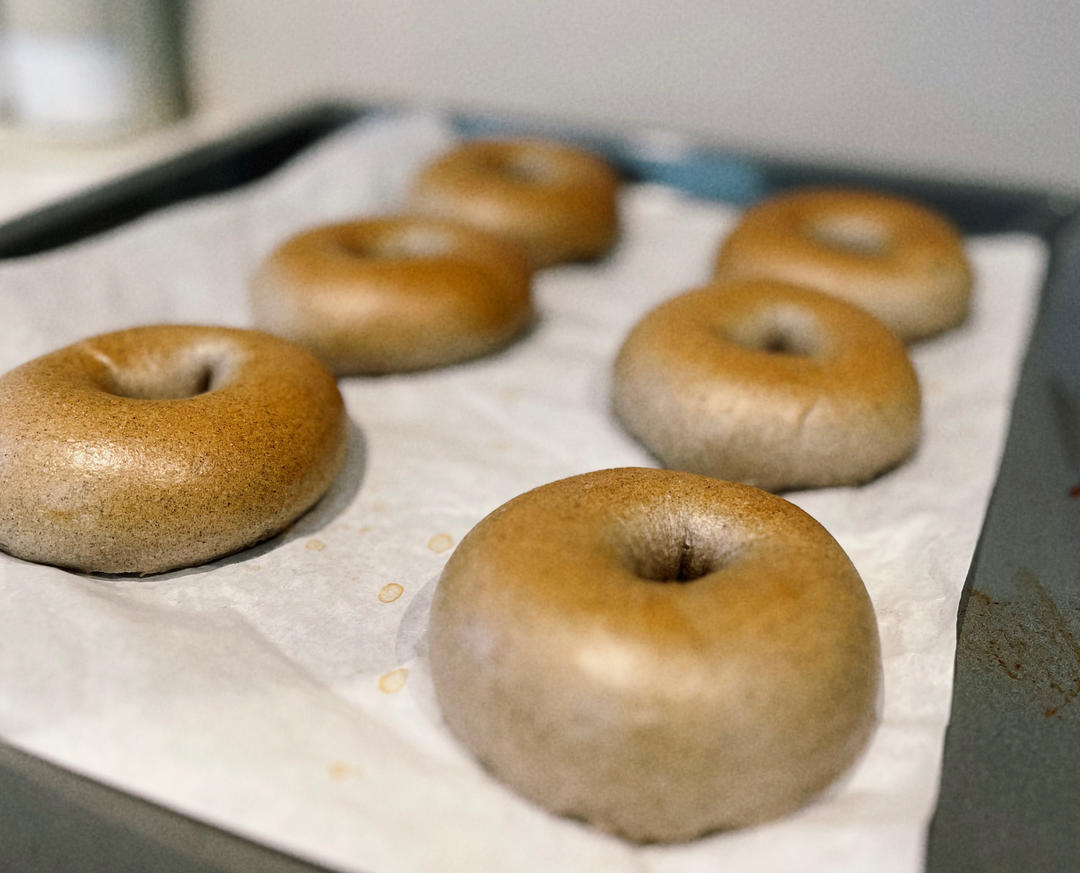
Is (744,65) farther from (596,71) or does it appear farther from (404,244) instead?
(404,244)

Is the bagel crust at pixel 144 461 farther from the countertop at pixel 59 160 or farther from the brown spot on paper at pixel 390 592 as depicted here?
the countertop at pixel 59 160

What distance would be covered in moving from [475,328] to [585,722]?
0.90 m

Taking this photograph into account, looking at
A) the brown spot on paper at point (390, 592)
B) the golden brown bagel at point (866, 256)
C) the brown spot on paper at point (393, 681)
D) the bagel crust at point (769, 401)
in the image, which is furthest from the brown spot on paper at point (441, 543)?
the golden brown bagel at point (866, 256)

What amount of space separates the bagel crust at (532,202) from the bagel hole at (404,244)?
167 mm

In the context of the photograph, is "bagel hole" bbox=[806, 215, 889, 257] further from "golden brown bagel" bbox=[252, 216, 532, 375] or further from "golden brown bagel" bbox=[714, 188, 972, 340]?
"golden brown bagel" bbox=[252, 216, 532, 375]

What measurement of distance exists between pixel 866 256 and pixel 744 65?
0.73m

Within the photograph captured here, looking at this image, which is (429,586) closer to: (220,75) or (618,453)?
(618,453)

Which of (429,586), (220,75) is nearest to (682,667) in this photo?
(429,586)

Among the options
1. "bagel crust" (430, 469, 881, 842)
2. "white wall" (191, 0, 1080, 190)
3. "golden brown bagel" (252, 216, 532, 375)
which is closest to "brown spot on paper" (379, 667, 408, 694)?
"bagel crust" (430, 469, 881, 842)

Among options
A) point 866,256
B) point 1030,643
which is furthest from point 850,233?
point 1030,643

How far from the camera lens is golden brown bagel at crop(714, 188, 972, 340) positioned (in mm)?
1716

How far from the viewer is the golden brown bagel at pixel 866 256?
1.72m

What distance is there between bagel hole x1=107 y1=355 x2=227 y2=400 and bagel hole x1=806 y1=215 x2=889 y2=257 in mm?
1123

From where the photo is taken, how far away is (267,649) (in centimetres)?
104
